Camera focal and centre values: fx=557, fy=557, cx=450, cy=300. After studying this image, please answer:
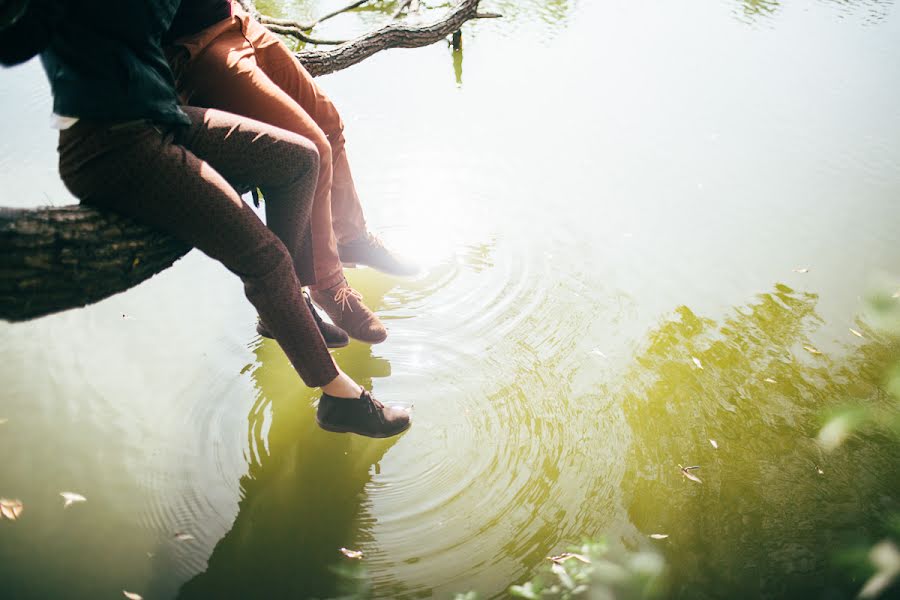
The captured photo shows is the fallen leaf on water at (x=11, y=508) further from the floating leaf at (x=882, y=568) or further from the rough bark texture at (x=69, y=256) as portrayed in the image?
the floating leaf at (x=882, y=568)

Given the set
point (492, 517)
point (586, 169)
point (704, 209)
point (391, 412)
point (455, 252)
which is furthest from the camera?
point (586, 169)

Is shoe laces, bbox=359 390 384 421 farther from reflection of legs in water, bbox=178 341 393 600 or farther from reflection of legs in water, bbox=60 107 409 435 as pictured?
reflection of legs in water, bbox=178 341 393 600

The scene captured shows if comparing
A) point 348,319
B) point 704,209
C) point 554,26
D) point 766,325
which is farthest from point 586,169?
point 554,26

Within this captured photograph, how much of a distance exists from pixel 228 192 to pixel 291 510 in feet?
3.27

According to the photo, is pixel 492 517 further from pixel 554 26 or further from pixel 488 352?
pixel 554 26

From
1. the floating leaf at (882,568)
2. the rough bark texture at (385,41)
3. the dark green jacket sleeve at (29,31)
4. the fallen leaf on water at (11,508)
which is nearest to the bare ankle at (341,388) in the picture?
the fallen leaf on water at (11,508)

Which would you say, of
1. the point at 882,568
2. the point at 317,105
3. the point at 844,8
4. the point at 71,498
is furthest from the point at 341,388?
the point at 844,8

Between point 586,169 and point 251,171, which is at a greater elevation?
point 251,171

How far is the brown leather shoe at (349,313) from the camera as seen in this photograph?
83.4 inches

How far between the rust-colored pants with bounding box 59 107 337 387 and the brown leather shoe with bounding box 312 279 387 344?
1.18ft

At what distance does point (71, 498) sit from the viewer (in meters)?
1.75

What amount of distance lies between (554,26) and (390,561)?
5844mm

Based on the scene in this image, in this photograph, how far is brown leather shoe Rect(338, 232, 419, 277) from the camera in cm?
237

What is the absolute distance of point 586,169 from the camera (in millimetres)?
3586
